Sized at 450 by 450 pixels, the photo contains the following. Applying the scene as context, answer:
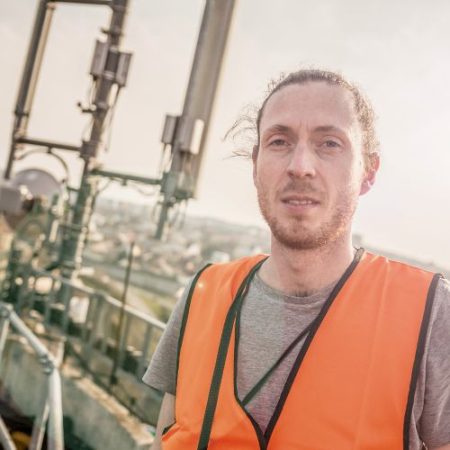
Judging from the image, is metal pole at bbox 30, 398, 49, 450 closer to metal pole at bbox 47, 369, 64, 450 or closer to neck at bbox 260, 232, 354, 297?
metal pole at bbox 47, 369, 64, 450

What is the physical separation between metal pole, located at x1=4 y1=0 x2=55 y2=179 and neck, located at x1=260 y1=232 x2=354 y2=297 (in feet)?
36.9

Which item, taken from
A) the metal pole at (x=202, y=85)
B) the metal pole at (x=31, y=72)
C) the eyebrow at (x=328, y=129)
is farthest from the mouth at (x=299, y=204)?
the metal pole at (x=31, y=72)

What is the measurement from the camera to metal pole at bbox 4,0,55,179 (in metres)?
11.4

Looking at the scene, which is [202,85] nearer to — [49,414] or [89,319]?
[89,319]

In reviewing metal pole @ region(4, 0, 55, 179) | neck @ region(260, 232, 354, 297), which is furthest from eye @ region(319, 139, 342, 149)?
metal pole @ region(4, 0, 55, 179)

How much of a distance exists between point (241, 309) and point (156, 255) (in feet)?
171

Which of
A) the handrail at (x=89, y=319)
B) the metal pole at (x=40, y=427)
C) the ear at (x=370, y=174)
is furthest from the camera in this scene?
the handrail at (x=89, y=319)

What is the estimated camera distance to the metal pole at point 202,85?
27.7ft

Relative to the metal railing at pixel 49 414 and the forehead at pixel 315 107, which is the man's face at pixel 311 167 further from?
the metal railing at pixel 49 414

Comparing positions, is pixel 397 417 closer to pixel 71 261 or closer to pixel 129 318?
pixel 129 318

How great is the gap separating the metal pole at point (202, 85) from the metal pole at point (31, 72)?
5.16 metres

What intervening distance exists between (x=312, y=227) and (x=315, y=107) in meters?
0.47

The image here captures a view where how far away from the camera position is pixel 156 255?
5309 cm

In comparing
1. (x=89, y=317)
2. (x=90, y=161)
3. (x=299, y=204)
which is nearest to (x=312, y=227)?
(x=299, y=204)
